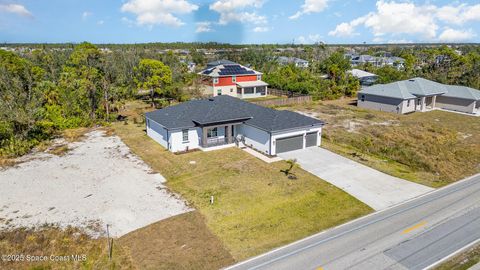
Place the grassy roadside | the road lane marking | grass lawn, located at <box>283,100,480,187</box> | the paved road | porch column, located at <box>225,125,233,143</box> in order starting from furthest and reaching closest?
porch column, located at <box>225,125,233,143</box>
grass lawn, located at <box>283,100,480,187</box>
the road lane marking
the paved road
the grassy roadside

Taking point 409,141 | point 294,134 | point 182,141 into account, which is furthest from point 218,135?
point 409,141

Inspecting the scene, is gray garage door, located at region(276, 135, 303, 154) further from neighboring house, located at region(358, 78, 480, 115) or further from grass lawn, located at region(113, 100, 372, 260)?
neighboring house, located at region(358, 78, 480, 115)

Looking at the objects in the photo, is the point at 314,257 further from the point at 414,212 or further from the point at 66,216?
the point at 66,216

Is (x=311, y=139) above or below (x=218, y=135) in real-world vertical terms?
below

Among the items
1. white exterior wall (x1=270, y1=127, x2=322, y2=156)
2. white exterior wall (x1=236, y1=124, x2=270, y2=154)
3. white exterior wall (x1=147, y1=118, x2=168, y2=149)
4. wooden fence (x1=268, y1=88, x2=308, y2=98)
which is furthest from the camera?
wooden fence (x1=268, y1=88, x2=308, y2=98)

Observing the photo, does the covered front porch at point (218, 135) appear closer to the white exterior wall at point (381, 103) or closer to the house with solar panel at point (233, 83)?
the house with solar panel at point (233, 83)

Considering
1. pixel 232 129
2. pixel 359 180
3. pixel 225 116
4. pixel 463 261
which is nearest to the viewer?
pixel 463 261

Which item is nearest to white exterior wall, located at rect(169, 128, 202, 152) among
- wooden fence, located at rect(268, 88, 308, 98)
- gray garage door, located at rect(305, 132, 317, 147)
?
gray garage door, located at rect(305, 132, 317, 147)

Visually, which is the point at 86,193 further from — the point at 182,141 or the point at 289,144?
the point at 289,144
